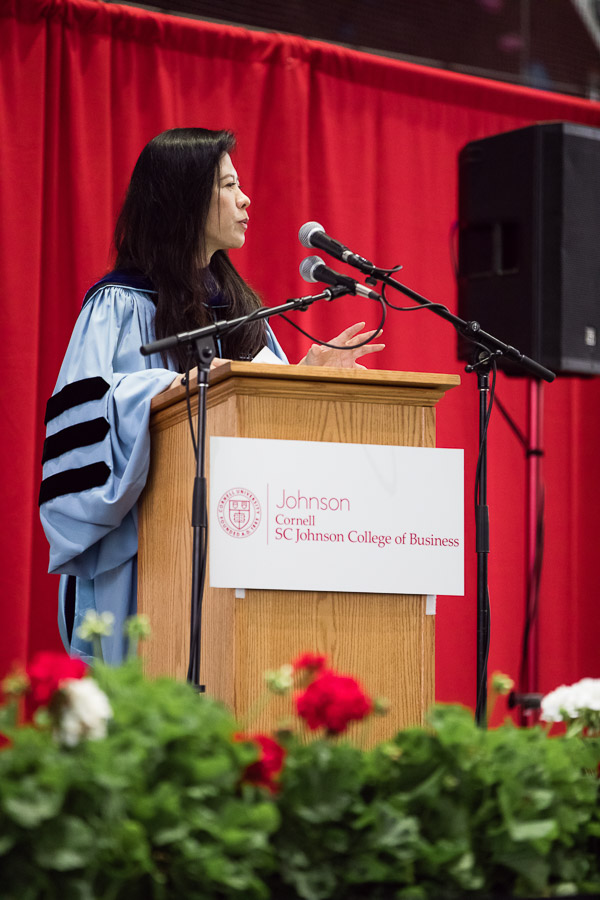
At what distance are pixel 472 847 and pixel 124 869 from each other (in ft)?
1.41

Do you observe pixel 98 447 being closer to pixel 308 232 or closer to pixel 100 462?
pixel 100 462

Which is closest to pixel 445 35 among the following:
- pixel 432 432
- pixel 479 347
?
pixel 479 347

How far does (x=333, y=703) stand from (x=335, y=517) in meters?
0.85

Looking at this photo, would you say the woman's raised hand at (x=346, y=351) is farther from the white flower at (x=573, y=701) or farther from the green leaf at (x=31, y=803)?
the green leaf at (x=31, y=803)

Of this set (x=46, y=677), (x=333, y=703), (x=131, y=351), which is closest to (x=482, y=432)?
(x=131, y=351)

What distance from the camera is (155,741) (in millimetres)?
1205

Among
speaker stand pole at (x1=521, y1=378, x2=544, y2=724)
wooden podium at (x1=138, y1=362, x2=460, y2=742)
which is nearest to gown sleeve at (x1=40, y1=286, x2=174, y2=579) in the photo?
wooden podium at (x1=138, y1=362, x2=460, y2=742)

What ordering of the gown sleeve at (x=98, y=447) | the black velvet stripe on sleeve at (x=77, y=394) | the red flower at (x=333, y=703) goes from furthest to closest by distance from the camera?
the black velvet stripe on sleeve at (x=77, y=394) → the gown sleeve at (x=98, y=447) → the red flower at (x=333, y=703)

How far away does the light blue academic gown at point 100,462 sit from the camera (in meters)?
2.55

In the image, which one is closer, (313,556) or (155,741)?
(155,741)

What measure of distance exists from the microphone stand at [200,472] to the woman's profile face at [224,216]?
91 centimetres

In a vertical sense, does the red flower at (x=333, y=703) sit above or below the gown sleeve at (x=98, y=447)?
below

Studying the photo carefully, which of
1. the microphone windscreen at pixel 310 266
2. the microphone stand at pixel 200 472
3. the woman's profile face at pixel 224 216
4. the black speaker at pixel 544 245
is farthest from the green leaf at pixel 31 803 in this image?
the black speaker at pixel 544 245

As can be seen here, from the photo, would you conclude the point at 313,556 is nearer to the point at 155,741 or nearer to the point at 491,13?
the point at 155,741
